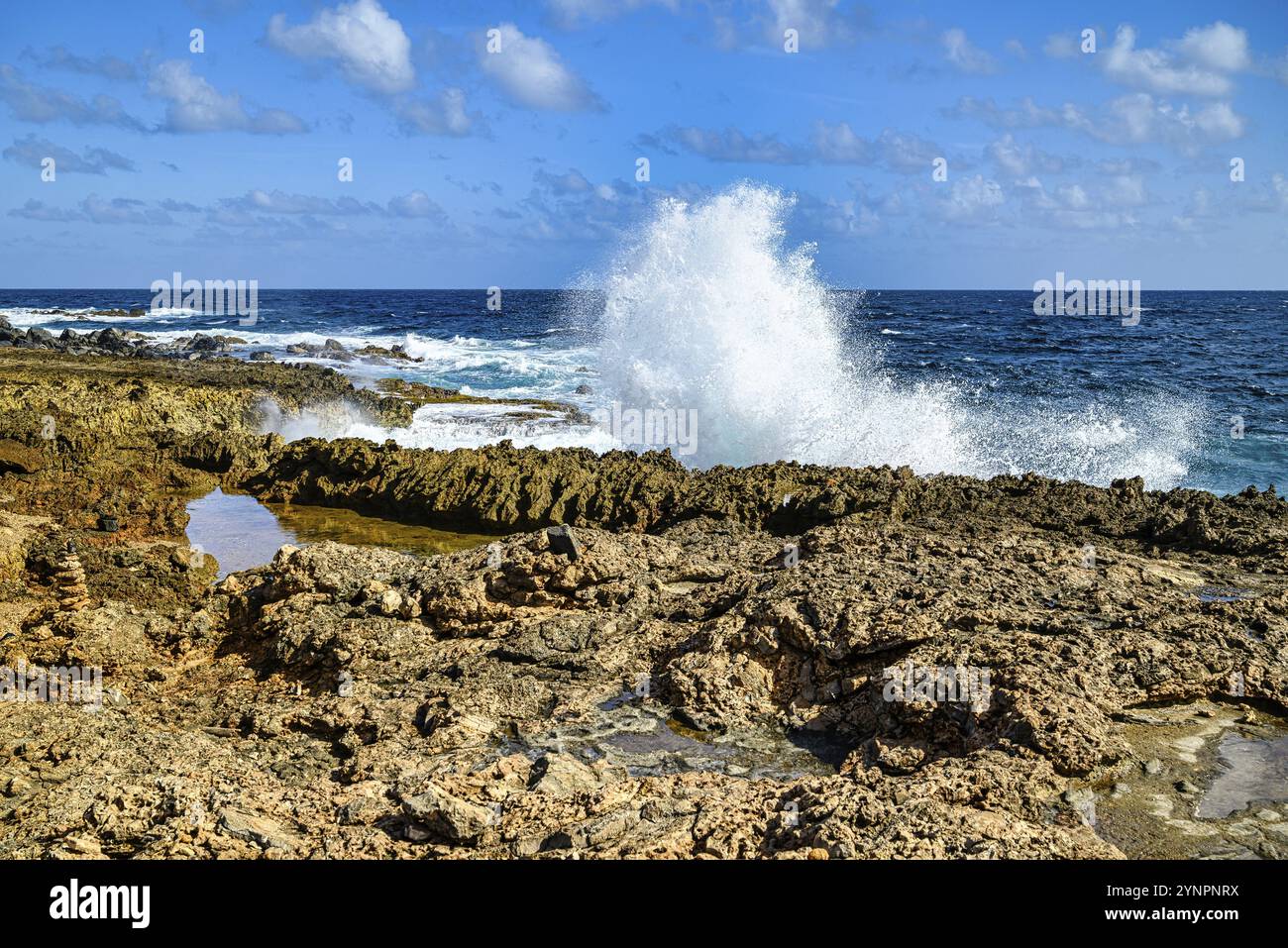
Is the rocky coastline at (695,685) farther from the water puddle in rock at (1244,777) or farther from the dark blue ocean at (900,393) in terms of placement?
the dark blue ocean at (900,393)

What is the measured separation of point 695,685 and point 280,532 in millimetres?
6051

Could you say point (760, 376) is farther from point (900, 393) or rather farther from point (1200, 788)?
point (1200, 788)

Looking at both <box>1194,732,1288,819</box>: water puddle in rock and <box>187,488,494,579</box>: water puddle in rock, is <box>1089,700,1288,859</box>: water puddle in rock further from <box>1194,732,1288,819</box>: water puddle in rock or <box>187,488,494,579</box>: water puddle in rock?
<box>187,488,494,579</box>: water puddle in rock

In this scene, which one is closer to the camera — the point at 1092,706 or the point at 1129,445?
the point at 1092,706

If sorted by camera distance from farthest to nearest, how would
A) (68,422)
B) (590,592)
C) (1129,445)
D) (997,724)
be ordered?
(1129,445) → (68,422) → (590,592) → (997,724)

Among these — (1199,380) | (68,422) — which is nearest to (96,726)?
(68,422)

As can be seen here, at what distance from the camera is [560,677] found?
4.75 meters

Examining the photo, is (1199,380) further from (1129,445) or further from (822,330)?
(822,330)

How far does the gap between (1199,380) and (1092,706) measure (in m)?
25.5

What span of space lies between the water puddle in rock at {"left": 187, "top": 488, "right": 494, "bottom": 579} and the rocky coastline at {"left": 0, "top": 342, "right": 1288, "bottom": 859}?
0.84 metres

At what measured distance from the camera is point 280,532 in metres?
9.12

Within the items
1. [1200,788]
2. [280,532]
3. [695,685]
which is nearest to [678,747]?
[695,685]

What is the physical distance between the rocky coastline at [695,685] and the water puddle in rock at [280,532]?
836 mm

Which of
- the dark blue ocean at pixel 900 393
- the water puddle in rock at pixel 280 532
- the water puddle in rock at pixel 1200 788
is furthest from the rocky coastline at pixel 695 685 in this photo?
the dark blue ocean at pixel 900 393
